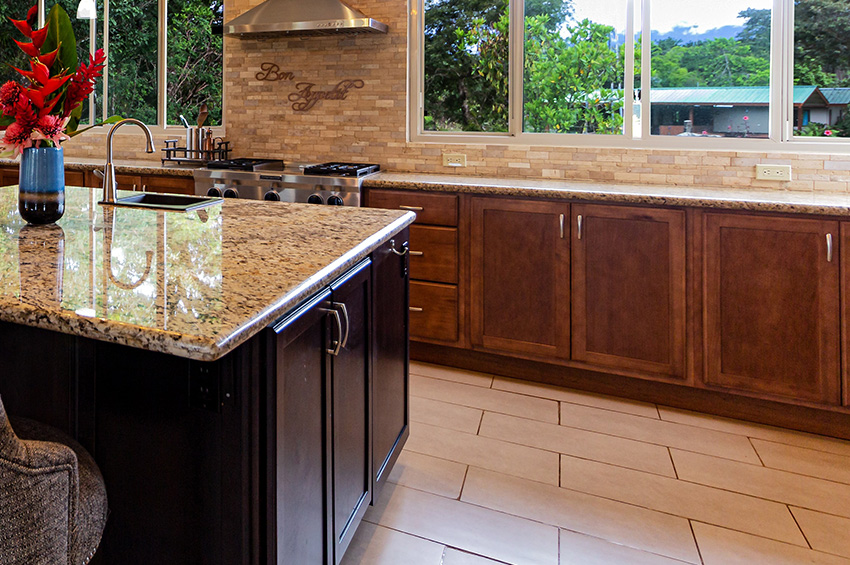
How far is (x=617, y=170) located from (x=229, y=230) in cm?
236

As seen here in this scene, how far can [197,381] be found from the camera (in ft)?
3.43

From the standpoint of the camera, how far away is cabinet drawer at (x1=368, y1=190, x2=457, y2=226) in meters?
3.12

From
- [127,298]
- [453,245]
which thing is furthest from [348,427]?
[453,245]

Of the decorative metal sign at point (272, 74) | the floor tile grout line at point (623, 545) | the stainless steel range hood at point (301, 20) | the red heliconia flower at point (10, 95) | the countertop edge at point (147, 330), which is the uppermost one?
the stainless steel range hood at point (301, 20)

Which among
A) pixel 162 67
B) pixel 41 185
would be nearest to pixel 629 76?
pixel 41 185

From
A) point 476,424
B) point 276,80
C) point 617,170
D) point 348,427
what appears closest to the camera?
point 348,427

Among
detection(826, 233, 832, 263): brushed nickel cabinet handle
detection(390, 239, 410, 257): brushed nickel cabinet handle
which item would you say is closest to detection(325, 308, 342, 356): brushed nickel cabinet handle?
detection(390, 239, 410, 257): brushed nickel cabinet handle

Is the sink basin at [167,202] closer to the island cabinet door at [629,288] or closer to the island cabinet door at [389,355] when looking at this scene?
the island cabinet door at [389,355]

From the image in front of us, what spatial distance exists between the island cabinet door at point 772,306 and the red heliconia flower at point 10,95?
257 cm

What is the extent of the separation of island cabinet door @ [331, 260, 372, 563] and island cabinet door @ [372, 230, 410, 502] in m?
0.06

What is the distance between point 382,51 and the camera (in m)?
3.81

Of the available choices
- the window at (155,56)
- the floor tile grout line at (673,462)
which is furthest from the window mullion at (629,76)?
the window at (155,56)

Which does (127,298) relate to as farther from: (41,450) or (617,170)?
(617,170)

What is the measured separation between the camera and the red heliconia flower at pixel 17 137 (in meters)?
1.59
